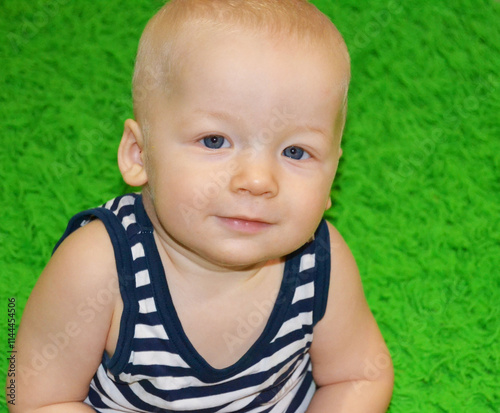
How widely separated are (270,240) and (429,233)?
66cm

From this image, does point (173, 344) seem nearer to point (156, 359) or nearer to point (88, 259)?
point (156, 359)

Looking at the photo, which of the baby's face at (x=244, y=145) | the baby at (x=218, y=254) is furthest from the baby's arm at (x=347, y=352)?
the baby's face at (x=244, y=145)

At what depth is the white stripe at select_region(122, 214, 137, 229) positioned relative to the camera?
1.15 meters

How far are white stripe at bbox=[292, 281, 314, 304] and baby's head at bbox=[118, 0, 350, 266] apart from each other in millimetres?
159

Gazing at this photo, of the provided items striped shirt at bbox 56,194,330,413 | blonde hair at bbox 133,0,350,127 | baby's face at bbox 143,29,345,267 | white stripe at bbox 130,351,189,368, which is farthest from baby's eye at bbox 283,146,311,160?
white stripe at bbox 130,351,189,368

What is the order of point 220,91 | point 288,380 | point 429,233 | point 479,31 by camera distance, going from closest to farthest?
point 220,91 → point 288,380 → point 429,233 → point 479,31

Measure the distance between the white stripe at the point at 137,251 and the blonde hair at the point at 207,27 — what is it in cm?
17

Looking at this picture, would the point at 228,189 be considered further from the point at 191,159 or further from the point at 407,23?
the point at 407,23

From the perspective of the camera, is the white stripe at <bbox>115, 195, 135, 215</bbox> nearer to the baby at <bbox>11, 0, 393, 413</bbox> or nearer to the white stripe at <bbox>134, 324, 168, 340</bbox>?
the baby at <bbox>11, 0, 393, 413</bbox>

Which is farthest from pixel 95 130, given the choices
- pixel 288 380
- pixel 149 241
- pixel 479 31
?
pixel 479 31

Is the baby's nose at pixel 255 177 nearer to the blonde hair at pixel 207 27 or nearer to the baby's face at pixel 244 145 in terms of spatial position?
the baby's face at pixel 244 145

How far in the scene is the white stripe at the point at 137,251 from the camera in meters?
1.13

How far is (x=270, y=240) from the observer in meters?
1.02

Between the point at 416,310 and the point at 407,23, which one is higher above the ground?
the point at 407,23
